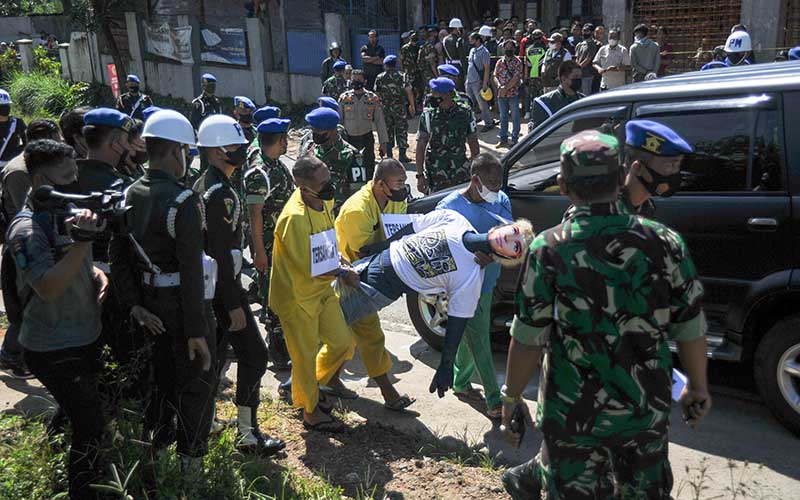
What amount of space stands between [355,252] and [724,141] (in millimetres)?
2483

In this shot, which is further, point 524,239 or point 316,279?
point 316,279

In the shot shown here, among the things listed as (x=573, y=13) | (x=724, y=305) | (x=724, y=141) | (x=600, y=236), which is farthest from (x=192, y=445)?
(x=573, y=13)

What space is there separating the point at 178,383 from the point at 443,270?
5.40 ft

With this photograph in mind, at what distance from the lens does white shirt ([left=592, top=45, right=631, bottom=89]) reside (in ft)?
46.1

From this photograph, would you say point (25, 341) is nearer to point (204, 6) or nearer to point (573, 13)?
point (573, 13)

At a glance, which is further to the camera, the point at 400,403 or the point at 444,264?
the point at 400,403

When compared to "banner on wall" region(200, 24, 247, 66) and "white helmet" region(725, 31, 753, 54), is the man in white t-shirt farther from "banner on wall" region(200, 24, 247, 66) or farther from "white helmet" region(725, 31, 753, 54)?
"banner on wall" region(200, 24, 247, 66)

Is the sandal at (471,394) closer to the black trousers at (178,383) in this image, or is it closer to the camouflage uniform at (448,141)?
the black trousers at (178,383)

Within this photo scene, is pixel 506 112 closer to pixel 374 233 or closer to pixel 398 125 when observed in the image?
pixel 398 125

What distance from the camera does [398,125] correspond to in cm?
1361

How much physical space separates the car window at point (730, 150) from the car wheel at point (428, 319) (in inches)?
81.1

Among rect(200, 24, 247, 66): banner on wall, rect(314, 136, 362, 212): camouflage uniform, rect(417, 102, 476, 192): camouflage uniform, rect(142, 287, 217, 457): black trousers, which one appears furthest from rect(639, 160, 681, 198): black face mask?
rect(200, 24, 247, 66): banner on wall

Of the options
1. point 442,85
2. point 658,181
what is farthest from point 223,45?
point 658,181

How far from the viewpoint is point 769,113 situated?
455 centimetres
